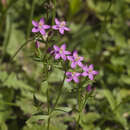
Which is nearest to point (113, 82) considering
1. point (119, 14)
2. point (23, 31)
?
point (119, 14)

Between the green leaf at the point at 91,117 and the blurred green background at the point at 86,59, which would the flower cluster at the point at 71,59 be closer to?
the blurred green background at the point at 86,59

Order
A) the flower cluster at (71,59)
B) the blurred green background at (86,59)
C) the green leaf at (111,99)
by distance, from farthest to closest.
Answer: the green leaf at (111,99), the blurred green background at (86,59), the flower cluster at (71,59)

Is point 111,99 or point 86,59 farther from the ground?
point 86,59

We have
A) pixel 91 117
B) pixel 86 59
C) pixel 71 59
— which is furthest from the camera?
pixel 86 59

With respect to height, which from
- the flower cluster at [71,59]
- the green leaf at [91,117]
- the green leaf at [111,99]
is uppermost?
the flower cluster at [71,59]

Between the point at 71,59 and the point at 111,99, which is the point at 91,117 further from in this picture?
the point at 71,59

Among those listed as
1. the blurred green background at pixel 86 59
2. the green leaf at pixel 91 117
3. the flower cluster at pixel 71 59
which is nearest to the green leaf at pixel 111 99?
the blurred green background at pixel 86 59

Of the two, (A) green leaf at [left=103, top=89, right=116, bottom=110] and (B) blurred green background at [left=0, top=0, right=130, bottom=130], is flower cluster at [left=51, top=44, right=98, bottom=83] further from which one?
(A) green leaf at [left=103, top=89, right=116, bottom=110]

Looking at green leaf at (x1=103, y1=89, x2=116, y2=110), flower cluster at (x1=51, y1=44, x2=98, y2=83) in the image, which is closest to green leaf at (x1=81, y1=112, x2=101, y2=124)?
green leaf at (x1=103, y1=89, x2=116, y2=110)

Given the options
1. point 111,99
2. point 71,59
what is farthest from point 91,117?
point 71,59
